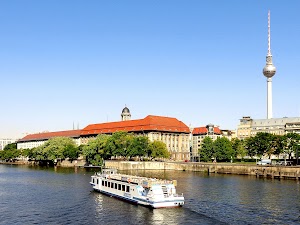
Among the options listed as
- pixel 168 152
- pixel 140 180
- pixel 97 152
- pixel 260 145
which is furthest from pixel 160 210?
pixel 97 152

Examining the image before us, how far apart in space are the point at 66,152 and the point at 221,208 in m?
145

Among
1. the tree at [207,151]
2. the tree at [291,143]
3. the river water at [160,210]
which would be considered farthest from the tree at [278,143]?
the river water at [160,210]

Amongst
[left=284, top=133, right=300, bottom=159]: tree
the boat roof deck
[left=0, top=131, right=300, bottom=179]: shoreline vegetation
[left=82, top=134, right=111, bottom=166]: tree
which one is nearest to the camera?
the boat roof deck

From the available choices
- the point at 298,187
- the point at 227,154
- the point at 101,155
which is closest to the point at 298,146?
the point at 227,154

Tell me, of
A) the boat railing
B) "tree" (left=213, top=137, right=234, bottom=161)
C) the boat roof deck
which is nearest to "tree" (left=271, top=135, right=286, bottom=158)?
"tree" (left=213, top=137, right=234, bottom=161)

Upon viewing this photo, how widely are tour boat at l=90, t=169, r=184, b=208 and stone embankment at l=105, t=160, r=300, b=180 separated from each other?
5374 cm

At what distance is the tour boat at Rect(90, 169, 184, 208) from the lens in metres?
62.8

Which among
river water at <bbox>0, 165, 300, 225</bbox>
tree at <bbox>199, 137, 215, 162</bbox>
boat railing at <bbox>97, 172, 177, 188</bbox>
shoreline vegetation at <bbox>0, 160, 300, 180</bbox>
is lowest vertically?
river water at <bbox>0, 165, 300, 225</bbox>

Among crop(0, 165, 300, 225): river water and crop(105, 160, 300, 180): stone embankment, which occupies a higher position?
crop(105, 160, 300, 180): stone embankment

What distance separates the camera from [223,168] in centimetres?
13362

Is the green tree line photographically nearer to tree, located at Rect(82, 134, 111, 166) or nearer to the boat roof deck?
tree, located at Rect(82, 134, 111, 166)

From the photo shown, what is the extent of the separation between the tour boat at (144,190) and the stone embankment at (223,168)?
53740 mm

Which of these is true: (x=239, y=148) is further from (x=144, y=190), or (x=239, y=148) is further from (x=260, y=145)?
(x=144, y=190)

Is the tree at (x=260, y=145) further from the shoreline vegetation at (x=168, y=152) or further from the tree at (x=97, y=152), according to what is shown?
the tree at (x=97, y=152)
